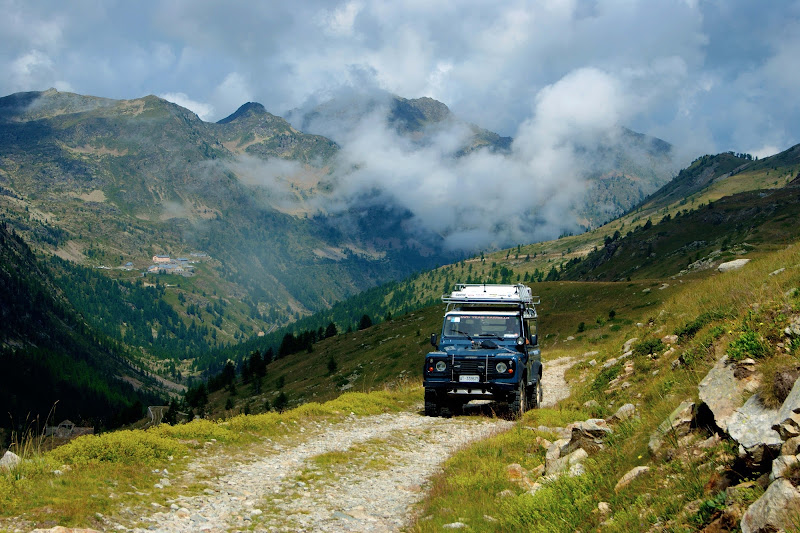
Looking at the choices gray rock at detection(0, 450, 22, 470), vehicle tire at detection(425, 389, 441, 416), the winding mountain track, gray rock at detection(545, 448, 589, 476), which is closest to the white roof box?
vehicle tire at detection(425, 389, 441, 416)

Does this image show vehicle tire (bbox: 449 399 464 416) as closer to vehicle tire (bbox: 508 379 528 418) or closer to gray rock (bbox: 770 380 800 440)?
vehicle tire (bbox: 508 379 528 418)

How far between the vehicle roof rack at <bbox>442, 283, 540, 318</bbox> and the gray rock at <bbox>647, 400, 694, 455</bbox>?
14920 mm

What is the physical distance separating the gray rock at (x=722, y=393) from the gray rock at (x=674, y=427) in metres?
0.36

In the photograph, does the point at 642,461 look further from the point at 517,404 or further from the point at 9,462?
the point at 517,404

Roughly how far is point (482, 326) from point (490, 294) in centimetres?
265

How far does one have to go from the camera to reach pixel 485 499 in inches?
398

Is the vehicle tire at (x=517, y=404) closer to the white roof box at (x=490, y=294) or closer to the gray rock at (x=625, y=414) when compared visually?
the white roof box at (x=490, y=294)

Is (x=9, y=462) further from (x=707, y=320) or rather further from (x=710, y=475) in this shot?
(x=707, y=320)

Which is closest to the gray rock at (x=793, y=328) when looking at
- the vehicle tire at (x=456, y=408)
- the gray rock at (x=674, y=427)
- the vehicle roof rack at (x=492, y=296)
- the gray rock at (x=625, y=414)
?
the gray rock at (x=674, y=427)

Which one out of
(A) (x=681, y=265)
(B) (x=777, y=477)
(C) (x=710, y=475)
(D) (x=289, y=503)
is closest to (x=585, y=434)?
(C) (x=710, y=475)

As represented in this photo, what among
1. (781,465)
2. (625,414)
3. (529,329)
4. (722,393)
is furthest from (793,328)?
(529,329)

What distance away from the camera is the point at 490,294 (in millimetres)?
25359

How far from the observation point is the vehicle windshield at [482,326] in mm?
22734

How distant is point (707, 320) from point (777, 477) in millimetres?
11160
